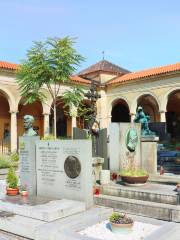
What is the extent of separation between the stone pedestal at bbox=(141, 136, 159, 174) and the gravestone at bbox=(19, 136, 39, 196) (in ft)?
12.1

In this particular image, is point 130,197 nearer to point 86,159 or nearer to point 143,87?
point 86,159

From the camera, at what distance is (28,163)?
958cm

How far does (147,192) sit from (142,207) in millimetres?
506

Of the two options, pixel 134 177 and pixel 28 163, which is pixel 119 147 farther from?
pixel 28 163

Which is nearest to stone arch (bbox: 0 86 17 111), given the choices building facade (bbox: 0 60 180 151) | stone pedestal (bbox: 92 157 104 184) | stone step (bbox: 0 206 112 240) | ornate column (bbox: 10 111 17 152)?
building facade (bbox: 0 60 180 151)

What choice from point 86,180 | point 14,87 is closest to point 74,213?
point 86,180

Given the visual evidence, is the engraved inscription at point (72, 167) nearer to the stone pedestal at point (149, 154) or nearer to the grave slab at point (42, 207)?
the grave slab at point (42, 207)

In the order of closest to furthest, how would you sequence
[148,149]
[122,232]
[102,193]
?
[122,232] < [102,193] < [148,149]

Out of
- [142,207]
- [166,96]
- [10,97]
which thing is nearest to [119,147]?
[142,207]

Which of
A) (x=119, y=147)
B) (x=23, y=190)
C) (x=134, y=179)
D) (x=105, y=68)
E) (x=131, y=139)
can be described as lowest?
(x=23, y=190)

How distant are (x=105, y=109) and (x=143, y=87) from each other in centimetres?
503

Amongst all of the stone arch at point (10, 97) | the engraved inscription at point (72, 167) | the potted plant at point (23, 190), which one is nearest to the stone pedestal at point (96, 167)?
the engraved inscription at point (72, 167)

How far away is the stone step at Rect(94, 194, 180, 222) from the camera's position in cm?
730

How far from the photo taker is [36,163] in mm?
9367
